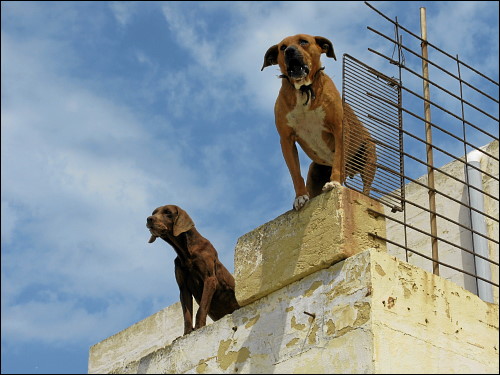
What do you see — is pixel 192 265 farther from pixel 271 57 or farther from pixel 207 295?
pixel 271 57

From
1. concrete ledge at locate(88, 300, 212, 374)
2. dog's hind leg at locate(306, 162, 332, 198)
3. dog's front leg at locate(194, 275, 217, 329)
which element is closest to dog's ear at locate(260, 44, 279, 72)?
dog's hind leg at locate(306, 162, 332, 198)

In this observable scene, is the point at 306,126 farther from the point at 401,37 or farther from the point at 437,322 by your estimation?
the point at 437,322

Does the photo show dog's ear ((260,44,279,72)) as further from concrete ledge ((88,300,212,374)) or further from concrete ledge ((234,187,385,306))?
concrete ledge ((88,300,212,374))

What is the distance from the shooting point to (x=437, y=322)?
27.1 feet

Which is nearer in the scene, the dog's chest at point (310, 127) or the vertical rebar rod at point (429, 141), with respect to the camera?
the vertical rebar rod at point (429, 141)

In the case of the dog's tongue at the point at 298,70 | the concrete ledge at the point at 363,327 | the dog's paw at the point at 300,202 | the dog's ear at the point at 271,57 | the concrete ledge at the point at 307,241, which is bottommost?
the concrete ledge at the point at 363,327

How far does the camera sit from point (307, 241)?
8766 millimetres

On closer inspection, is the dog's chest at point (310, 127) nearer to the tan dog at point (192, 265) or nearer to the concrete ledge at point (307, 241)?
the concrete ledge at point (307, 241)

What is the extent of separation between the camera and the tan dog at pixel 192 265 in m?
10.2

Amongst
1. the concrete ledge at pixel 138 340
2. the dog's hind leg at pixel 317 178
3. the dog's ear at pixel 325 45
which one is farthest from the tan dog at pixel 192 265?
the concrete ledge at pixel 138 340

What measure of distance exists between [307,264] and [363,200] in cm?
74

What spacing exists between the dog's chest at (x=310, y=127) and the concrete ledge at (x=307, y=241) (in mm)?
858

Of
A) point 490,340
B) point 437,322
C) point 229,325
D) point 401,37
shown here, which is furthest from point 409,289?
point 401,37

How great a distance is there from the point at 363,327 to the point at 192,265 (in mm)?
2918
